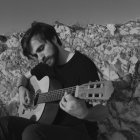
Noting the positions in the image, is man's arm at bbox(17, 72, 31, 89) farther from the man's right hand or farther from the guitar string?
the guitar string

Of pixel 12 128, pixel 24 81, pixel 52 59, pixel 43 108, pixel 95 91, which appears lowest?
pixel 12 128

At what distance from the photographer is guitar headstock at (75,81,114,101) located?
244 centimetres

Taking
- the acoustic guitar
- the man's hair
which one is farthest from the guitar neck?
the man's hair

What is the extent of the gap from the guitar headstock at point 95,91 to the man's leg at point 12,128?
54 centimetres

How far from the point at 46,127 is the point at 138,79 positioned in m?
1.27

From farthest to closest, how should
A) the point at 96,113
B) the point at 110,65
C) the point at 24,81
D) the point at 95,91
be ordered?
the point at 110,65
the point at 24,81
the point at 96,113
the point at 95,91

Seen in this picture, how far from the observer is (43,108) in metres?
3.00

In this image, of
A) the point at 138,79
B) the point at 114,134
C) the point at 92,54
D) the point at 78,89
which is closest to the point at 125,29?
the point at 92,54

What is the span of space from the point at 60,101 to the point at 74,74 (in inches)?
11.0

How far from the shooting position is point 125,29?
4.09m

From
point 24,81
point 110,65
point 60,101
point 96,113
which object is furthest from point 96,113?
point 110,65

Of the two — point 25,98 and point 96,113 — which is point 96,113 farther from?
point 25,98

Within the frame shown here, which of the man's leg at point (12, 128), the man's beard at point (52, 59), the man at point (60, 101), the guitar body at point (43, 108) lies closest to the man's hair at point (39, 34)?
the man at point (60, 101)

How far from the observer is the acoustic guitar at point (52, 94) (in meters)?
2.46
